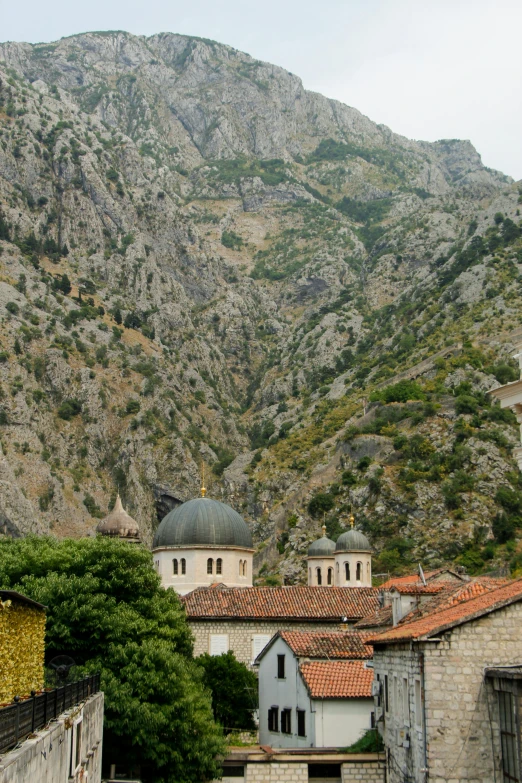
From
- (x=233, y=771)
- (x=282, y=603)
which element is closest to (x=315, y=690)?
(x=233, y=771)

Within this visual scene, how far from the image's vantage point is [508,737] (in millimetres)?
21703

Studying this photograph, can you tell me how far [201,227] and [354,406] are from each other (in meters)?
84.3

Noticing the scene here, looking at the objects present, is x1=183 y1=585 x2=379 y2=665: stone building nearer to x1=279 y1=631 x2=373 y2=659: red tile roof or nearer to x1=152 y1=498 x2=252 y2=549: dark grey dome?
x1=152 y1=498 x2=252 y2=549: dark grey dome

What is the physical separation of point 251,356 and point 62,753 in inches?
5421

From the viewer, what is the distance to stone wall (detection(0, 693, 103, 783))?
39.3ft

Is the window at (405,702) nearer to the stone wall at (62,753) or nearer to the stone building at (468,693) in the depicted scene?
the stone building at (468,693)

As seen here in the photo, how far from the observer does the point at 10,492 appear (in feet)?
305

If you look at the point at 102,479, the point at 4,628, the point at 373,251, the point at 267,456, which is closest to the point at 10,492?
the point at 102,479

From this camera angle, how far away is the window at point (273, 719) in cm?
3759

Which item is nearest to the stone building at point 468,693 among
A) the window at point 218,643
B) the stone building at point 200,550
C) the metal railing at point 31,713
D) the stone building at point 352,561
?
the metal railing at point 31,713

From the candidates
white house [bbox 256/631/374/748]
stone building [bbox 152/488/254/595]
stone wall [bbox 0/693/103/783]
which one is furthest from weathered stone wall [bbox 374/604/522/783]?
stone building [bbox 152/488/254/595]

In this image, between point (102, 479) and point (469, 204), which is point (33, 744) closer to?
point (102, 479)

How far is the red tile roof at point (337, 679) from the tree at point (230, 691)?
8.45 meters

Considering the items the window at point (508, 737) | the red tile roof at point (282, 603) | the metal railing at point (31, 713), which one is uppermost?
the red tile roof at point (282, 603)
